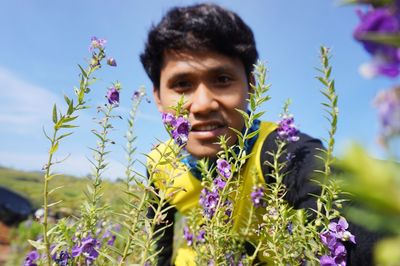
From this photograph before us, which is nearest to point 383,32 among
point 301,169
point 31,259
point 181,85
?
point 31,259

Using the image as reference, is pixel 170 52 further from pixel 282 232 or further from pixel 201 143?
pixel 282 232

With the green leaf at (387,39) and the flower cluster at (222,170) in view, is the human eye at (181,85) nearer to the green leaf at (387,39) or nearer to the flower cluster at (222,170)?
the flower cluster at (222,170)

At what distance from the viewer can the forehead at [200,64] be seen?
142 inches

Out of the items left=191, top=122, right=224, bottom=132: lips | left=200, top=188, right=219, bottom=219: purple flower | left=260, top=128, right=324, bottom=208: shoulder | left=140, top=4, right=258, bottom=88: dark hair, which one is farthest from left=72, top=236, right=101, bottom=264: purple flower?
left=140, top=4, right=258, bottom=88: dark hair

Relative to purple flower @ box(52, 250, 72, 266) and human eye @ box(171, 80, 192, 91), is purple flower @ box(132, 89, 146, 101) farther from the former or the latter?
purple flower @ box(52, 250, 72, 266)

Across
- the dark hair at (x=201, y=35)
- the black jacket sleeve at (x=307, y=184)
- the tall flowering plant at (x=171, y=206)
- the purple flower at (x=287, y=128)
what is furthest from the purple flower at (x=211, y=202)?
the dark hair at (x=201, y=35)

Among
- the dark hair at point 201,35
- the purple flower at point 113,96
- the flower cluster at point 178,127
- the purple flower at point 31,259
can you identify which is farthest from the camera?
the dark hair at point 201,35

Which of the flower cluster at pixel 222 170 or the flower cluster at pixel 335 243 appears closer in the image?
the flower cluster at pixel 335 243

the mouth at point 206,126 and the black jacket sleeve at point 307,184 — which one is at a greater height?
the mouth at point 206,126

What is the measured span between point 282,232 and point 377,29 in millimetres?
1688

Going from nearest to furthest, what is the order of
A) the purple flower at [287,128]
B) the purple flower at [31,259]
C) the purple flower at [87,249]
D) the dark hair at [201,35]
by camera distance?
the purple flower at [87,249] < the purple flower at [31,259] < the purple flower at [287,128] < the dark hair at [201,35]

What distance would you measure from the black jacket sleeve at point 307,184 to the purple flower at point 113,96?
3.58 feet

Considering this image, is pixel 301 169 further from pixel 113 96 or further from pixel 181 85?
pixel 113 96

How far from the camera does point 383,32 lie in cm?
43
